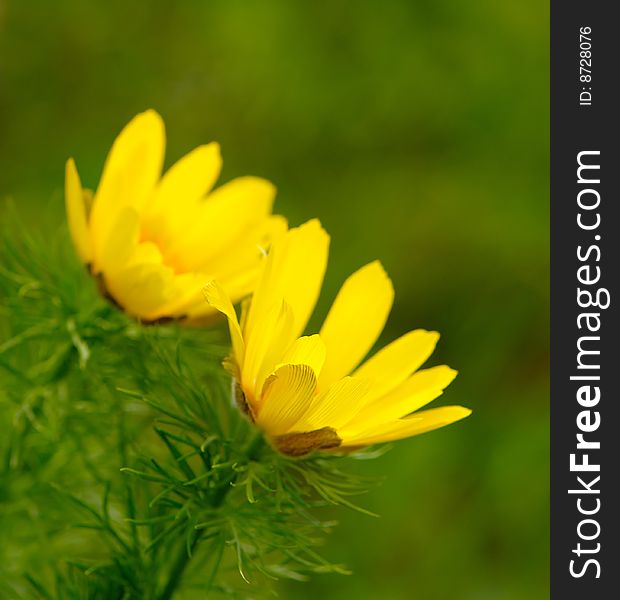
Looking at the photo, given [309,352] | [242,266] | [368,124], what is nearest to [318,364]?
[309,352]

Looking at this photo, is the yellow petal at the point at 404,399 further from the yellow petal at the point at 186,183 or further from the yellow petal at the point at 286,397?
the yellow petal at the point at 186,183

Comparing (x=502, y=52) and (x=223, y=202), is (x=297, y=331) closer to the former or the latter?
(x=223, y=202)

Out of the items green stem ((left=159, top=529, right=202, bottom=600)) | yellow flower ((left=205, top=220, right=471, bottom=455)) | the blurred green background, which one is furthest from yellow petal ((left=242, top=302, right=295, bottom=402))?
the blurred green background

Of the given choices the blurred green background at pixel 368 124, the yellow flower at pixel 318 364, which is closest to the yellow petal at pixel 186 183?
the yellow flower at pixel 318 364

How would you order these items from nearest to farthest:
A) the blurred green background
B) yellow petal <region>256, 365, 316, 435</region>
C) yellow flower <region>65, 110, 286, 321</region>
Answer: yellow petal <region>256, 365, 316, 435</region>
yellow flower <region>65, 110, 286, 321</region>
the blurred green background

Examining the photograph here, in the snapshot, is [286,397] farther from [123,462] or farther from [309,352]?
[123,462]

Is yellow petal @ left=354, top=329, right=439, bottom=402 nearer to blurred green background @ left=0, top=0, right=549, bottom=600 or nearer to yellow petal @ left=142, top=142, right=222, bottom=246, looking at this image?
yellow petal @ left=142, top=142, right=222, bottom=246

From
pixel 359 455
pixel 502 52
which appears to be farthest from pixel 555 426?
pixel 502 52
